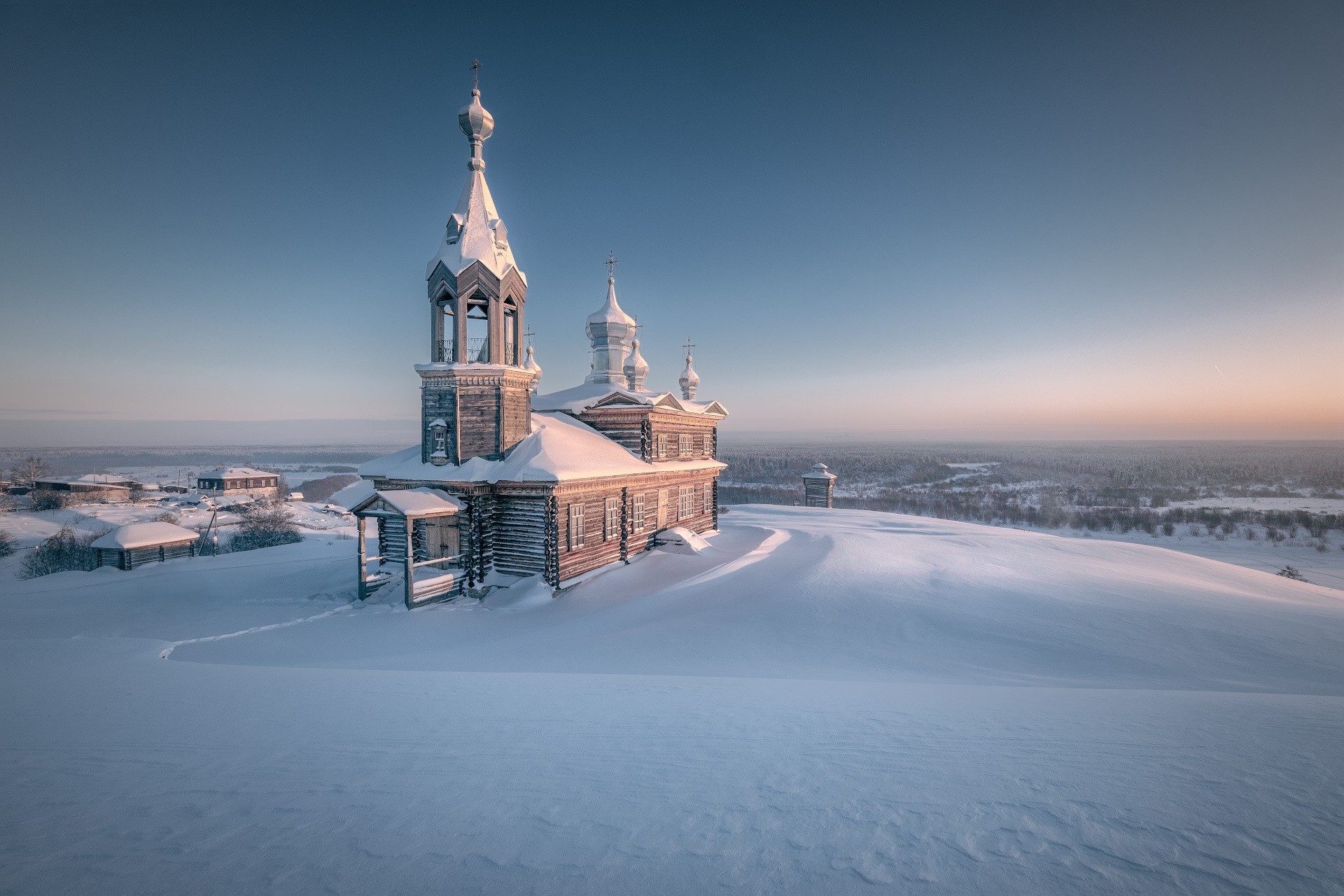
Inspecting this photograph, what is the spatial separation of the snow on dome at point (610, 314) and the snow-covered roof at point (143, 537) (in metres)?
20.4

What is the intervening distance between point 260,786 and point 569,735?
2632mm

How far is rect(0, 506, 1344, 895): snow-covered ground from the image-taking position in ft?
11.0

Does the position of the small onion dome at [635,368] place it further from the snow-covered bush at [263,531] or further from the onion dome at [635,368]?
the snow-covered bush at [263,531]

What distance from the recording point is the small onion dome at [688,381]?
30469 millimetres

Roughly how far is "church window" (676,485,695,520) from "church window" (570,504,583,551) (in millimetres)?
7283

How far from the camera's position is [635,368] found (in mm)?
26250

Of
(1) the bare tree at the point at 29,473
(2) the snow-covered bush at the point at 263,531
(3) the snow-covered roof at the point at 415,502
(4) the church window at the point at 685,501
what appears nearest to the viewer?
(3) the snow-covered roof at the point at 415,502

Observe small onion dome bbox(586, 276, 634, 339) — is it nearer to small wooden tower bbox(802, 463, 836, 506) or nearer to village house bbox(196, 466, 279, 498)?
small wooden tower bbox(802, 463, 836, 506)

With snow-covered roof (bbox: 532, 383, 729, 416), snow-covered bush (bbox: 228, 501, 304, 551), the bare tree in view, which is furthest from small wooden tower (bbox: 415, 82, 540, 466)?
the bare tree

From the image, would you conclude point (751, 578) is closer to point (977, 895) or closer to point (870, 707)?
point (870, 707)

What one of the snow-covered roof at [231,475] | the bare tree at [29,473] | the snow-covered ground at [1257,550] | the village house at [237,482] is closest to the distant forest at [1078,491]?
the snow-covered ground at [1257,550]

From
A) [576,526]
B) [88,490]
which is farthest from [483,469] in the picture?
[88,490]

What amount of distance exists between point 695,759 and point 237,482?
73345 mm

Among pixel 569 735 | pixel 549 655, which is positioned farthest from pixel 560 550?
pixel 569 735
